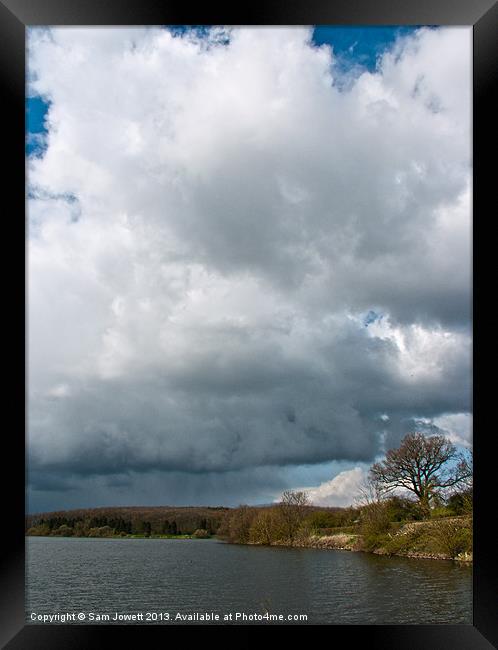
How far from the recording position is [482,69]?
212 centimetres

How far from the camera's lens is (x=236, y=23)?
7.13 ft

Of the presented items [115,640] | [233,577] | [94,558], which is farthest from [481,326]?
[94,558]

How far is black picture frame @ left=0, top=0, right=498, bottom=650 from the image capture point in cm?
198

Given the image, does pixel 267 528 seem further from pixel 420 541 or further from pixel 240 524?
pixel 420 541

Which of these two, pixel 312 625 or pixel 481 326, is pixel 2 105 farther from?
pixel 312 625

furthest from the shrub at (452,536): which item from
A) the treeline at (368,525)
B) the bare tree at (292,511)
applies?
the bare tree at (292,511)

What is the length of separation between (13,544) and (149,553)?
756 inches

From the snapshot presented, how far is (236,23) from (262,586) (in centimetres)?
1051

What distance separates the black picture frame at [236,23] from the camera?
77.9 inches

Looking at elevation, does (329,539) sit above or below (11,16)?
below

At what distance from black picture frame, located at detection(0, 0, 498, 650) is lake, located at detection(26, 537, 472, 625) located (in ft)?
11.0

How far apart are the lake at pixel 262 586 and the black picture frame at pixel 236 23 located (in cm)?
334

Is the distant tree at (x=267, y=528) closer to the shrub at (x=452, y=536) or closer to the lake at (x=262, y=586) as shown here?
the lake at (x=262, y=586)

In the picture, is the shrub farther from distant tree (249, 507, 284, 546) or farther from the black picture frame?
the black picture frame
